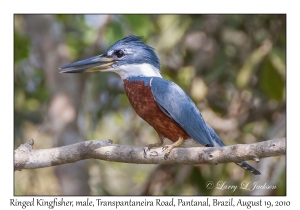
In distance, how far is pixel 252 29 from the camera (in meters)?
7.12

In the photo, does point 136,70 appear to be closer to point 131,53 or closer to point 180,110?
point 131,53

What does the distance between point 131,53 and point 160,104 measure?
0.62m

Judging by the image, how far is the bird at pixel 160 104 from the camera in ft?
14.3

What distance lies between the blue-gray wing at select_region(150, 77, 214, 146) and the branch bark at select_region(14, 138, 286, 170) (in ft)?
1.30

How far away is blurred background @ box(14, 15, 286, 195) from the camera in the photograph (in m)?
6.32

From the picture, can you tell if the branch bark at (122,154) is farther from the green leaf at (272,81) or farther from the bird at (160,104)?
the green leaf at (272,81)

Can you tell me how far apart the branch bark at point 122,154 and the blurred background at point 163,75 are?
7.27 feet

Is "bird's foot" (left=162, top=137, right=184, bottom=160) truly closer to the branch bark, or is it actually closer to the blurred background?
the branch bark

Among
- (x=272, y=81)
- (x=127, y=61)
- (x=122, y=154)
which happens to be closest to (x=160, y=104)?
(x=127, y=61)

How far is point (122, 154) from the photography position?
384 cm

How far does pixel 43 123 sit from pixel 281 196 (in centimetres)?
386

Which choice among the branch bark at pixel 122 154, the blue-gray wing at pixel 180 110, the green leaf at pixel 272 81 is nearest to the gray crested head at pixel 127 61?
the blue-gray wing at pixel 180 110

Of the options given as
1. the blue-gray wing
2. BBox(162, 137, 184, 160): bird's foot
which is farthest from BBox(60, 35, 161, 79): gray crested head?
BBox(162, 137, 184, 160): bird's foot
